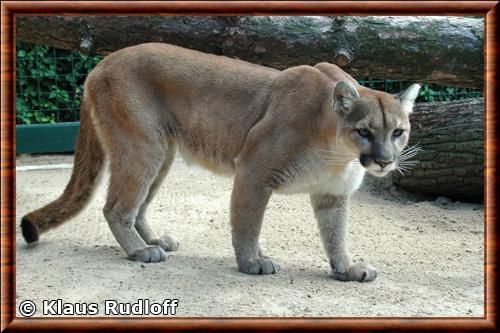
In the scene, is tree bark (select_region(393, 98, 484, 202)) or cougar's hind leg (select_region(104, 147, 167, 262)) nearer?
cougar's hind leg (select_region(104, 147, 167, 262))

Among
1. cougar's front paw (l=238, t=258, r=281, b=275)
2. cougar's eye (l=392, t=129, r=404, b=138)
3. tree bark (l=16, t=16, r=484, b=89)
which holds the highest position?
tree bark (l=16, t=16, r=484, b=89)

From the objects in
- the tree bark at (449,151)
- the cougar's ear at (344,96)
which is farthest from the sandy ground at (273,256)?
the cougar's ear at (344,96)

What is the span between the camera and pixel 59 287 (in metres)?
4.55

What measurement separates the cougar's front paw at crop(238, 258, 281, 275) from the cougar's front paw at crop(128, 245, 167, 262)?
0.57 meters

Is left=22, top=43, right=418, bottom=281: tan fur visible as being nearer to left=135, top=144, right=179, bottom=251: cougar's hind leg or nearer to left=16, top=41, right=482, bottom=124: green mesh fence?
left=135, top=144, right=179, bottom=251: cougar's hind leg

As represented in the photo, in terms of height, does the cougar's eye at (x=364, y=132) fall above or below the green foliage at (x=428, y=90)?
below

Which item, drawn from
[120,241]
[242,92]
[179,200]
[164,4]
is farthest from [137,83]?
[179,200]

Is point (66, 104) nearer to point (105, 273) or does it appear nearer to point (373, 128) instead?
point (105, 273)

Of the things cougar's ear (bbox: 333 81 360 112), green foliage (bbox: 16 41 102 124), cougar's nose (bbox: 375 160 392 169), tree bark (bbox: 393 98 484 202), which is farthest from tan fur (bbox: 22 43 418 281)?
green foliage (bbox: 16 41 102 124)

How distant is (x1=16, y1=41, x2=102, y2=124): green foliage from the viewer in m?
8.60

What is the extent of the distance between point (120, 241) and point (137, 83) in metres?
1.06

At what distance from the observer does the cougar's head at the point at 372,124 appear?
15.0ft

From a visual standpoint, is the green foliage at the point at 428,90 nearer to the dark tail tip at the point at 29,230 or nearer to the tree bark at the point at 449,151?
the tree bark at the point at 449,151

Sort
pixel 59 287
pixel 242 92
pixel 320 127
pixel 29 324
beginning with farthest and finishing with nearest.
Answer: pixel 242 92, pixel 320 127, pixel 59 287, pixel 29 324
